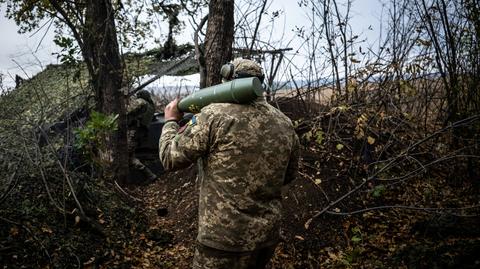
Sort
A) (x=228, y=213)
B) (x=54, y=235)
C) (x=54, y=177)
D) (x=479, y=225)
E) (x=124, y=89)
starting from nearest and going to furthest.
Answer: (x=228, y=213)
(x=54, y=235)
(x=479, y=225)
(x=54, y=177)
(x=124, y=89)

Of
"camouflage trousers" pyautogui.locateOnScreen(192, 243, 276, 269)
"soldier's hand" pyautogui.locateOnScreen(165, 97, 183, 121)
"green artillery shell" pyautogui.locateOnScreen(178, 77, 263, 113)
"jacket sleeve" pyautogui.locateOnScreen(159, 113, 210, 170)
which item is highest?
"green artillery shell" pyautogui.locateOnScreen(178, 77, 263, 113)

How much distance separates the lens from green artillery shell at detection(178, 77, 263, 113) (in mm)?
2330

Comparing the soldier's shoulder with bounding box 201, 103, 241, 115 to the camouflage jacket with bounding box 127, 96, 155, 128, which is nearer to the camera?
the soldier's shoulder with bounding box 201, 103, 241, 115

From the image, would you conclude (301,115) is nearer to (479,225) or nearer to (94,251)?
(479,225)

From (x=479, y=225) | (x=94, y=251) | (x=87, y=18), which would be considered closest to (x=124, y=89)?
(x=87, y=18)

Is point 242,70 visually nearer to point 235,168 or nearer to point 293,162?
point 235,168

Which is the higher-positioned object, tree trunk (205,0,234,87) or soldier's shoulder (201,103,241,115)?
tree trunk (205,0,234,87)

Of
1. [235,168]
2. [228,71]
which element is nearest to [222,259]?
[235,168]

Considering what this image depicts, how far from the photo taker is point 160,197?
6004 millimetres

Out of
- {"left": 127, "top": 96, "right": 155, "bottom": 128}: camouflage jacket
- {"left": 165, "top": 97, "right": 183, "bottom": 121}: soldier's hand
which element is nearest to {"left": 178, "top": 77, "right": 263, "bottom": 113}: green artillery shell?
{"left": 165, "top": 97, "right": 183, "bottom": 121}: soldier's hand

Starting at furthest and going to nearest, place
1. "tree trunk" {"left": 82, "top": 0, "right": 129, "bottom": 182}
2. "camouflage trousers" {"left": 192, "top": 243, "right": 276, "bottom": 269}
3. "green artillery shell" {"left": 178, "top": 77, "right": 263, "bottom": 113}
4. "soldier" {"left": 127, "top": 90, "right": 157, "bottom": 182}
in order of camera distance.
Answer: "soldier" {"left": 127, "top": 90, "right": 157, "bottom": 182} → "tree trunk" {"left": 82, "top": 0, "right": 129, "bottom": 182} → "camouflage trousers" {"left": 192, "top": 243, "right": 276, "bottom": 269} → "green artillery shell" {"left": 178, "top": 77, "right": 263, "bottom": 113}

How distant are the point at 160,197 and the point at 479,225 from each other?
4183 mm

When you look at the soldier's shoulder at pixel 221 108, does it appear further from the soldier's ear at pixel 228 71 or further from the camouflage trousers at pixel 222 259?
the camouflage trousers at pixel 222 259

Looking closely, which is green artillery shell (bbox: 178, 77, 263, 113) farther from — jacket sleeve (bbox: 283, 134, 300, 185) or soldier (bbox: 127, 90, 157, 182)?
soldier (bbox: 127, 90, 157, 182)
